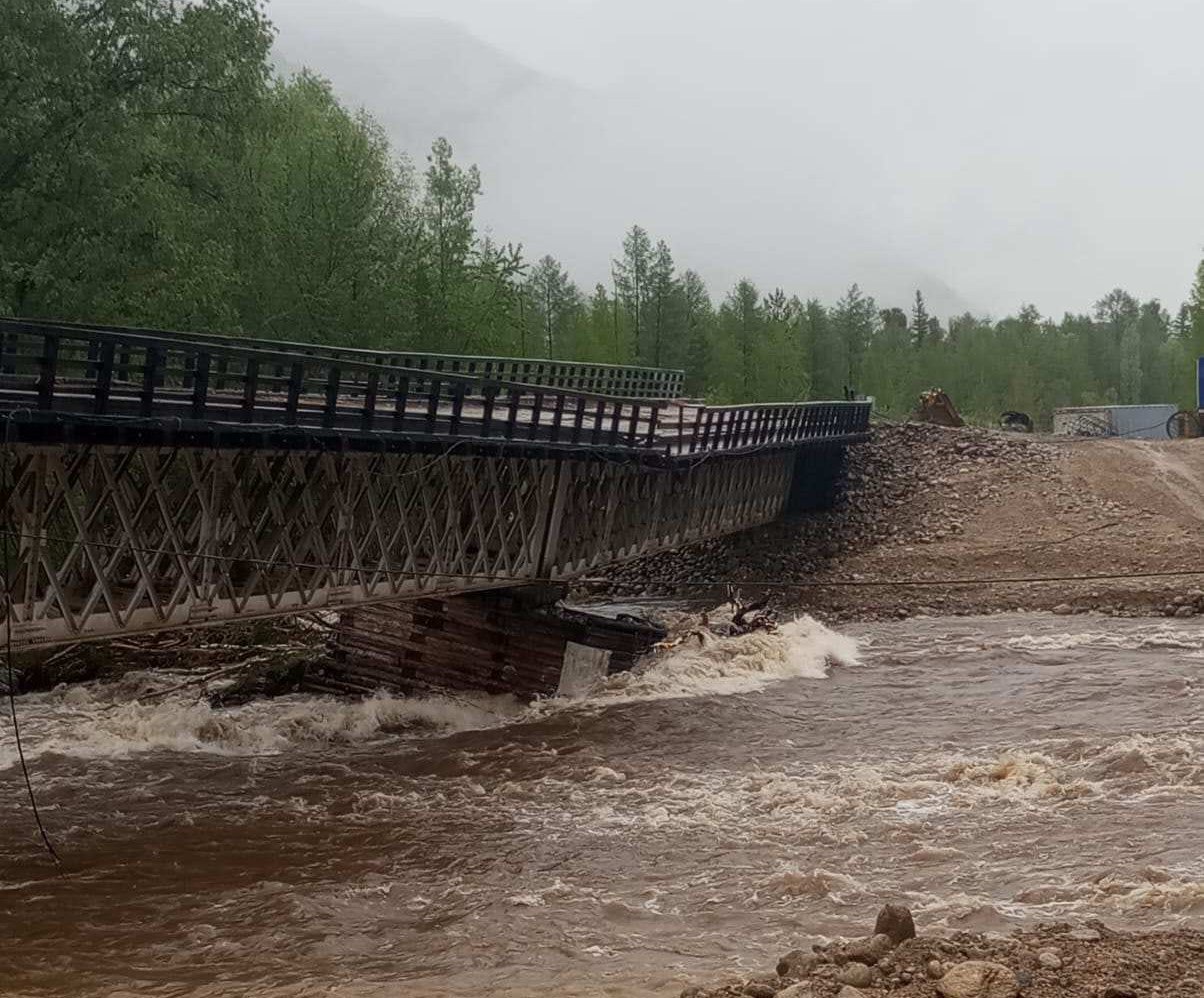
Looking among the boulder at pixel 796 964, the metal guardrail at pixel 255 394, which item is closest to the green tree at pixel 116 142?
the metal guardrail at pixel 255 394

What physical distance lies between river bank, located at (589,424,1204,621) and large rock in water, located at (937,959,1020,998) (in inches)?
877

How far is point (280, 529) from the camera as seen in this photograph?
730 inches

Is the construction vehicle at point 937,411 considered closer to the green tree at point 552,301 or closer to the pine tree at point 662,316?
the pine tree at point 662,316

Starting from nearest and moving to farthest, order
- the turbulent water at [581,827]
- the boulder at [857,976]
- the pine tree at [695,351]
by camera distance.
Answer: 1. the boulder at [857,976]
2. the turbulent water at [581,827]
3. the pine tree at [695,351]

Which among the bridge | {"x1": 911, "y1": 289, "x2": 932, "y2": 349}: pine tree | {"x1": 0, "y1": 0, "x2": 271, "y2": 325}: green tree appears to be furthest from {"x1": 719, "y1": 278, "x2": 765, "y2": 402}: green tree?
{"x1": 911, "y1": 289, "x2": 932, "y2": 349}: pine tree

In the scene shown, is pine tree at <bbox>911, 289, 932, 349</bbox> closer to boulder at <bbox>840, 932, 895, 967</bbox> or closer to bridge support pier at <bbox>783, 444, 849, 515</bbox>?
bridge support pier at <bbox>783, 444, 849, 515</bbox>

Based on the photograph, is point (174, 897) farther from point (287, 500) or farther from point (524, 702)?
point (524, 702)

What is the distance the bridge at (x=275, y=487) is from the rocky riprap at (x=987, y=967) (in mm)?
9133

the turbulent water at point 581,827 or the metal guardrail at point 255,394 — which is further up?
the metal guardrail at point 255,394

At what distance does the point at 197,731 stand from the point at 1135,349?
371 feet

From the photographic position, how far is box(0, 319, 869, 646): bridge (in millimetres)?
14891

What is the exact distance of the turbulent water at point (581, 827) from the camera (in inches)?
465

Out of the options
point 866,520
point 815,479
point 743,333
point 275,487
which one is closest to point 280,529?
point 275,487

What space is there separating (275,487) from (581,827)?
6573 millimetres
